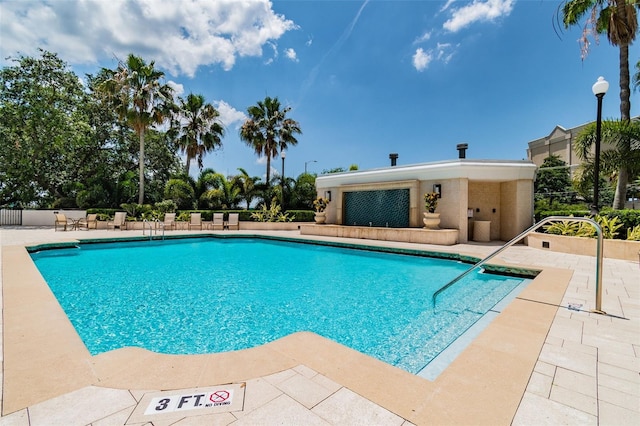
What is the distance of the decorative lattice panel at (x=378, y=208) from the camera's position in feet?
46.3

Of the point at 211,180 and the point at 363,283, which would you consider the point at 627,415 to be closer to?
the point at 363,283

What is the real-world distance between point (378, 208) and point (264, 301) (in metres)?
10.5

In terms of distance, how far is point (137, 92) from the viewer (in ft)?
60.8

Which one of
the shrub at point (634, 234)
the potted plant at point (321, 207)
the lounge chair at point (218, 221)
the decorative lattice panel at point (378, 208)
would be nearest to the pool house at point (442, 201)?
the decorative lattice panel at point (378, 208)

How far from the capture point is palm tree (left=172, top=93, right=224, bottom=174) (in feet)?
71.4

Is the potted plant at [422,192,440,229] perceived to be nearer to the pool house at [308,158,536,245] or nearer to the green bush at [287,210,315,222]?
the pool house at [308,158,536,245]

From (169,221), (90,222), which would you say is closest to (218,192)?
(169,221)

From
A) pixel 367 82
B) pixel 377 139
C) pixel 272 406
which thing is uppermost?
pixel 367 82

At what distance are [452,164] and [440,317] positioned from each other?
9.07m

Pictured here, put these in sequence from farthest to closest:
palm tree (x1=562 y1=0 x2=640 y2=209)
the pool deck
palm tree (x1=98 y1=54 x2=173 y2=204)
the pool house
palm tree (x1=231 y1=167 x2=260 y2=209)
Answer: palm tree (x1=231 y1=167 x2=260 y2=209) → palm tree (x1=98 y1=54 x2=173 y2=204) → the pool house → palm tree (x1=562 y1=0 x2=640 y2=209) → the pool deck

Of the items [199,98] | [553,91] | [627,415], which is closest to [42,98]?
[199,98]

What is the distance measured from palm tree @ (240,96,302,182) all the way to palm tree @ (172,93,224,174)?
2730 mm

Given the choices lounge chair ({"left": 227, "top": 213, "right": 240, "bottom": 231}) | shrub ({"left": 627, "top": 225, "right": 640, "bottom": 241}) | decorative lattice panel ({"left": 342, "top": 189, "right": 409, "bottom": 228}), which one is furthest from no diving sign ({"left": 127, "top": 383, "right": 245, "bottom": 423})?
lounge chair ({"left": 227, "top": 213, "right": 240, "bottom": 231})

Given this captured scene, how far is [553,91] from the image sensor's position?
1653 centimetres
